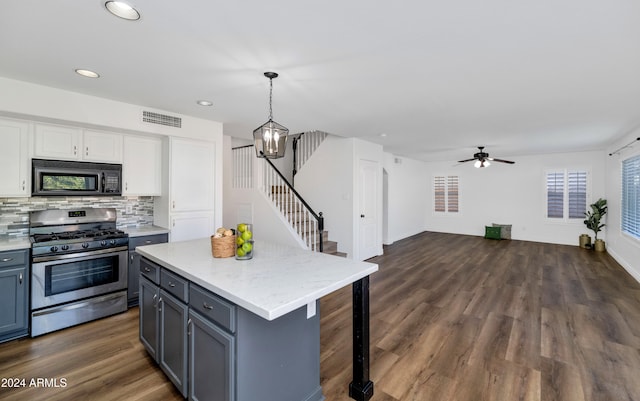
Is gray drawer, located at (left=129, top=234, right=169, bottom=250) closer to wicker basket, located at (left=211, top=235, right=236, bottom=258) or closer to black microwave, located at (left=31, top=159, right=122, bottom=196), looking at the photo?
black microwave, located at (left=31, top=159, right=122, bottom=196)

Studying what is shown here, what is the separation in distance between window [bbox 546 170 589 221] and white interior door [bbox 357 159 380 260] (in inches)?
208

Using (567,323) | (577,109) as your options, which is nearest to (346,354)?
(567,323)

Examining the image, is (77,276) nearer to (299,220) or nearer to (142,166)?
(142,166)

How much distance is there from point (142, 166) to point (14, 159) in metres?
1.20

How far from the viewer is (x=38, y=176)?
3109mm

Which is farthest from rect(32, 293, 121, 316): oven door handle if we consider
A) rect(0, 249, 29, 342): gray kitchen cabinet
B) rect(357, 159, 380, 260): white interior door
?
rect(357, 159, 380, 260): white interior door

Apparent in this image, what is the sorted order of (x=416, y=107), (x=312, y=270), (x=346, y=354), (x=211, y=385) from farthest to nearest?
(x=416, y=107), (x=346, y=354), (x=312, y=270), (x=211, y=385)

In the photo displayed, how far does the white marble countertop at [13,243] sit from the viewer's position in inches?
109

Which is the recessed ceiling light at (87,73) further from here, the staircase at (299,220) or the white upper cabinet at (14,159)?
the staircase at (299,220)

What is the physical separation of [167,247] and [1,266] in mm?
1593

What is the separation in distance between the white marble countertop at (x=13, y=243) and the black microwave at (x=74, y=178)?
521 millimetres

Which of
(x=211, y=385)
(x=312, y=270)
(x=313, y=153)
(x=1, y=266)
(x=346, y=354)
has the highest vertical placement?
(x=313, y=153)

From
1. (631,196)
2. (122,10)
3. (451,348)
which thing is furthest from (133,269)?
(631,196)

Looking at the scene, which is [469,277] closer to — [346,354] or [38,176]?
[346,354]
